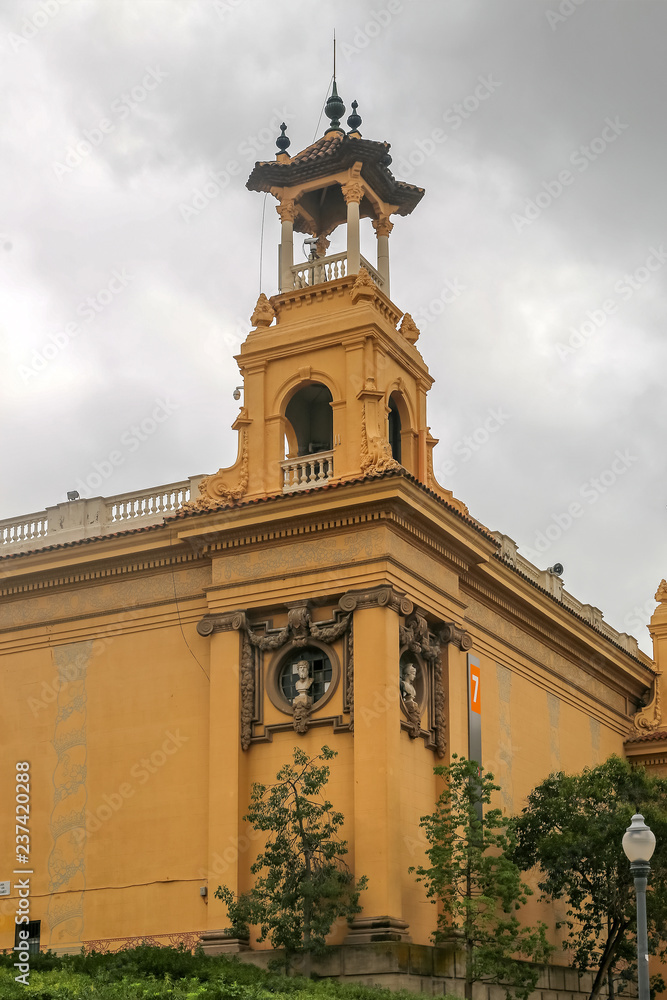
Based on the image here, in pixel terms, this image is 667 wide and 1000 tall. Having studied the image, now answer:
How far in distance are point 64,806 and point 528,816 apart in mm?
10730

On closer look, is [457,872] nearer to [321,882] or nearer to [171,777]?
[321,882]

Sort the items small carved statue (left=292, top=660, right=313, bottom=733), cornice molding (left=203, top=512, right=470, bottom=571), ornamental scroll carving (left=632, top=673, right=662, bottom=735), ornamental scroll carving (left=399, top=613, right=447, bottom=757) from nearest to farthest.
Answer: small carved statue (left=292, top=660, right=313, bottom=733)
cornice molding (left=203, top=512, right=470, bottom=571)
ornamental scroll carving (left=399, top=613, right=447, bottom=757)
ornamental scroll carving (left=632, top=673, right=662, bottom=735)

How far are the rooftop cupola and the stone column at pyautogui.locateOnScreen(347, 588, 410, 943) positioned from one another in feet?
30.5

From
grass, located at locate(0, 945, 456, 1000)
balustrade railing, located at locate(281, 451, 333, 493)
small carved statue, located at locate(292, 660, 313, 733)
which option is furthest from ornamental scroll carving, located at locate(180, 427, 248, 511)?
grass, located at locate(0, 945, 456, 1000)

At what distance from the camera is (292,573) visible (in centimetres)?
3031

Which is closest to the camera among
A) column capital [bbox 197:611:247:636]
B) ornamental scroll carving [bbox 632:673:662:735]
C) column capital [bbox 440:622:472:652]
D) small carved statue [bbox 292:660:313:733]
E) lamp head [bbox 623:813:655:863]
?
lamp head [bbox 623:813:655:863]

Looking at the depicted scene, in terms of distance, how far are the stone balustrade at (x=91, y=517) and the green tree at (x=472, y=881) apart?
9366 millimetres

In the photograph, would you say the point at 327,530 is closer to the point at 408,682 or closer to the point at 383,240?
the point at 408,682

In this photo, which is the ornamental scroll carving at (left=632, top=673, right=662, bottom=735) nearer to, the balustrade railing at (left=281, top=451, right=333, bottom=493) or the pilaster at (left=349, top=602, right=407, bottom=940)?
the balustrade railing at (left=281, top=451, right=333, bottom=493)

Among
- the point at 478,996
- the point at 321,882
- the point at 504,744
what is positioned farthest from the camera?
the point at 504,744

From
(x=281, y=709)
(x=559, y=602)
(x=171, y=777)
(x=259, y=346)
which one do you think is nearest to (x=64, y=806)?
(x=171, y=777)

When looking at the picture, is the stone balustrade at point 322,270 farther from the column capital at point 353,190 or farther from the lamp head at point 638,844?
the lamp head at point 638,844

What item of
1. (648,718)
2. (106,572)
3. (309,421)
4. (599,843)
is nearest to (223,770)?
(106,572)

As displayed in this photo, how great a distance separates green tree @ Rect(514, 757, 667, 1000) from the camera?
Result: 30.8 m
